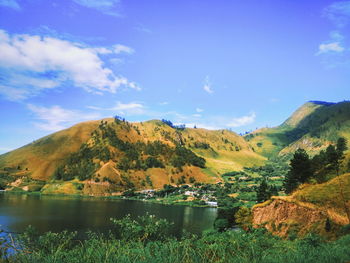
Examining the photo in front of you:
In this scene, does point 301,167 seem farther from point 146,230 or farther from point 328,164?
point 146,230

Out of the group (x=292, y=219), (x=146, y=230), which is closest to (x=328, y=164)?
(x=292, y=219)

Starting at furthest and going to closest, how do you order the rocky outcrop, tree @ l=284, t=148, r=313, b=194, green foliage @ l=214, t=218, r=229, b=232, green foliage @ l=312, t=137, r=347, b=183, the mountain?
green foliage @ l=214, t=218, r=229, b=232, tree @ l=284, t=148, r=313, b=194, green foliage @ l=312, t=137, r=347, b=183, the rocky outcrop, the mountain

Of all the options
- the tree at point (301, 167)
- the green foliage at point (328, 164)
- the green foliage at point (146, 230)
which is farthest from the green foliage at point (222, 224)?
the green foliage at point (146, 230)

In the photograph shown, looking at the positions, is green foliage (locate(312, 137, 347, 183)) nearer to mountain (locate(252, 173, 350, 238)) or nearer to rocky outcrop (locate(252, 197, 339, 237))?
mountain (locate(252, 173, 350, 238))

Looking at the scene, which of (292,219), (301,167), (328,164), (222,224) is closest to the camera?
(292,219)

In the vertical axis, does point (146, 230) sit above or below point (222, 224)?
above

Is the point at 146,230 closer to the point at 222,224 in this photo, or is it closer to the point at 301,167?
the point at 301,167

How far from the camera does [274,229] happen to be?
50656mm

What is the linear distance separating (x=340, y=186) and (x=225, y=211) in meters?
43.4

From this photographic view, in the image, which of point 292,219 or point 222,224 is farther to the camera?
point 222,224

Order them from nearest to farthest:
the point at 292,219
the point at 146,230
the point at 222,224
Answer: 1. the point at 146,230
2. the point at 292,219
3. the point at 222,224

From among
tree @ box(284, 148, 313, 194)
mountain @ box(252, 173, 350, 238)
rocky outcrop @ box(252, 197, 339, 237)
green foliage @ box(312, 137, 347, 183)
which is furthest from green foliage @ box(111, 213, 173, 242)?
tree @ box(284, 148, 313, 194)

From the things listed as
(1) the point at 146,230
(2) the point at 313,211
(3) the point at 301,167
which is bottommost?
(2) the point at 313,211

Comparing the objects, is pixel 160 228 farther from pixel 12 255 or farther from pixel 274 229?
pixel 274 229
